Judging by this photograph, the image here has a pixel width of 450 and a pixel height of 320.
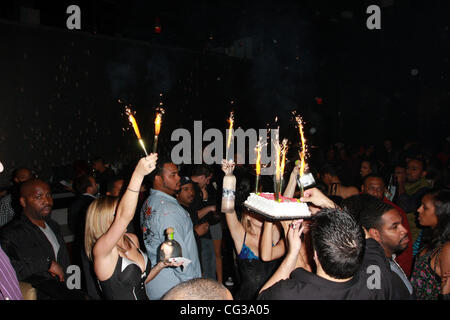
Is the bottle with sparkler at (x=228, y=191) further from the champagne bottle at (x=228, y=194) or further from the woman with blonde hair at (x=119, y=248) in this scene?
the woman with blonde hair at (x=119, y=248)

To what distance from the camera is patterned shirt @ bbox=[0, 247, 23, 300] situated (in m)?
1.88

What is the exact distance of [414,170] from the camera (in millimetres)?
5238

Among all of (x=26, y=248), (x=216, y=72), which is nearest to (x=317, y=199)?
(x=26, y=248)

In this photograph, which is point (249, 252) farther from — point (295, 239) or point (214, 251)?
point (214, 251)

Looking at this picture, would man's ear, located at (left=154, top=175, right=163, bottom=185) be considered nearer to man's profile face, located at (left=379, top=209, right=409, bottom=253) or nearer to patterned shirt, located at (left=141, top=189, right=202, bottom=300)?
patterned shirt, located at (left=141, top=189, right=202, bottom=300)

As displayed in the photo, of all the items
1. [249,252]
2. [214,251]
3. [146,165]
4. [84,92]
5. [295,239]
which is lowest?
[214,251]

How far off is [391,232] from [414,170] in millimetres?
3009

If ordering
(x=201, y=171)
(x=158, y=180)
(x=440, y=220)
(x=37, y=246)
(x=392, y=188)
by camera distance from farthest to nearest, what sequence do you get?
(x=392, y=188)
(x=201, y=171)
(x=158, y=180)
(x=37, y=246)
(x=440, y=220)

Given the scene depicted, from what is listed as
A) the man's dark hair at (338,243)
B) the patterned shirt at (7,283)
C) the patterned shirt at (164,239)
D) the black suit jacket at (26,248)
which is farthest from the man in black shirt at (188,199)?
the man's dark hair at (338,243)

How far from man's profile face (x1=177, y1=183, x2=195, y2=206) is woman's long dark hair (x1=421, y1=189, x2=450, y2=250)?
2663 millimetres

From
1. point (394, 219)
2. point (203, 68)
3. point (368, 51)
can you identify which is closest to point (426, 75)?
point (368, 51)

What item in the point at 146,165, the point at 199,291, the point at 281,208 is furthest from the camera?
the point at 281,208

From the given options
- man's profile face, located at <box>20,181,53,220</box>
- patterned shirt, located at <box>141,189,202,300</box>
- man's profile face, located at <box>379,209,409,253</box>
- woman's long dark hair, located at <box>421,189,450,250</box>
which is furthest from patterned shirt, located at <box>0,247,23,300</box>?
woman's long dark hair, located at <box>421,189,450,250</box>

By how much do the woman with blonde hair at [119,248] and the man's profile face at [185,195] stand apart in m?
1.56
